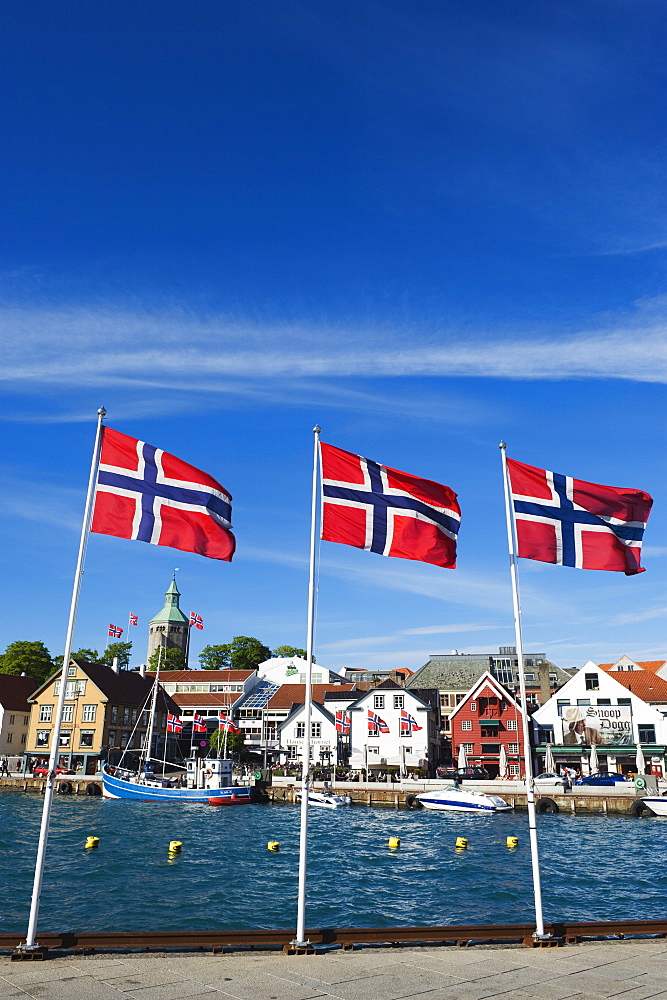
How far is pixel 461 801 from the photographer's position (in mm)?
72312

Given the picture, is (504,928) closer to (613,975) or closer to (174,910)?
(613,975)

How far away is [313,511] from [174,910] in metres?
20.0

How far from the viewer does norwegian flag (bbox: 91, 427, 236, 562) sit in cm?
1673

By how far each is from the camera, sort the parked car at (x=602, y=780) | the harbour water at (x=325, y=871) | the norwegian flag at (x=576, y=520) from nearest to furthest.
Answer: the norwegian flag at (x=576, y=520) < the harbour water at (x=325, y=871) < the parked car at (x=602, y=780)

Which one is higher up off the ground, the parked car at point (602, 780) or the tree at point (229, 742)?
the tree at point (229, 742)

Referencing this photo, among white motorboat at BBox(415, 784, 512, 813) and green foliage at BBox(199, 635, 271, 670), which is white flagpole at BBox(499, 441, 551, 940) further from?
green foliage at BBox(199, 635, 271, 670)

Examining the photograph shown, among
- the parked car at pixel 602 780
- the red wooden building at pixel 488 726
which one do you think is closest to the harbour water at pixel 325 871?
the parked car at pixel 602 780

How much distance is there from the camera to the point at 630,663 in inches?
4397

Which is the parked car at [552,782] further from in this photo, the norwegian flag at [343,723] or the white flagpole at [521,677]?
the white flagpole at [521,677]

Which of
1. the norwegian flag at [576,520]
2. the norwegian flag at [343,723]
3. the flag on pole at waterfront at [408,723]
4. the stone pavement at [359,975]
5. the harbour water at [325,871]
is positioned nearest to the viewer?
the stone pavement at [359,975]

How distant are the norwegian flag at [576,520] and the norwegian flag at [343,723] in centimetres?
8057

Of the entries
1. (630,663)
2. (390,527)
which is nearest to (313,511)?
(390,527)

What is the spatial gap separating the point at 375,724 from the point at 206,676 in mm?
53380

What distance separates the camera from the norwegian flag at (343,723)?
96.6 metres
